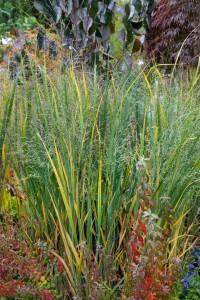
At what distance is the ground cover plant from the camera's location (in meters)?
2.37

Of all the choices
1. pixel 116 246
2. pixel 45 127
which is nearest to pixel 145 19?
pixel 45 127

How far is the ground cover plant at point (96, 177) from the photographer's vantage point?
2365 mm

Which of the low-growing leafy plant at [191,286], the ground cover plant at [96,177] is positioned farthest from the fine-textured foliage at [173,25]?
the low-growing leafy plant at [191,286]

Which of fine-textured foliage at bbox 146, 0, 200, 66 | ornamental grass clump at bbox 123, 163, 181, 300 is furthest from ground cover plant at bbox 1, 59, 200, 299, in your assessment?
fine-textured foliage at bbox 146, 0, 200, 66

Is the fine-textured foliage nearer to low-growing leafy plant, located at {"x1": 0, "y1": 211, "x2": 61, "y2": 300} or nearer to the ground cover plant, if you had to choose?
the ground cover plant

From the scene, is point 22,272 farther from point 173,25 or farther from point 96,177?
point 173,25

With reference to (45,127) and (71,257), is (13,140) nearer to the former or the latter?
(45,127)

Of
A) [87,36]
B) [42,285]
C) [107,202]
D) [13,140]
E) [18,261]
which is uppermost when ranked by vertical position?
[87,36]

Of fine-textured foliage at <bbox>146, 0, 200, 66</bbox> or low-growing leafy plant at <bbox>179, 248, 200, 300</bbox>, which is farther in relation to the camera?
fine-textured foliage at <bbox>146, 0, 200, 66</bbox>

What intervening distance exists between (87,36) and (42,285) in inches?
104

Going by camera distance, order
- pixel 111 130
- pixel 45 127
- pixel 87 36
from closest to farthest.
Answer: pixel 111 130
pixel 45 127
pixel 87 36

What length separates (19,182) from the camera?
9.40 feet

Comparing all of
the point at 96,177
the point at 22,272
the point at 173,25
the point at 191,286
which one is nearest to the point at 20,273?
the point at 22,272

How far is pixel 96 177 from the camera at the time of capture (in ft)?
8.01
